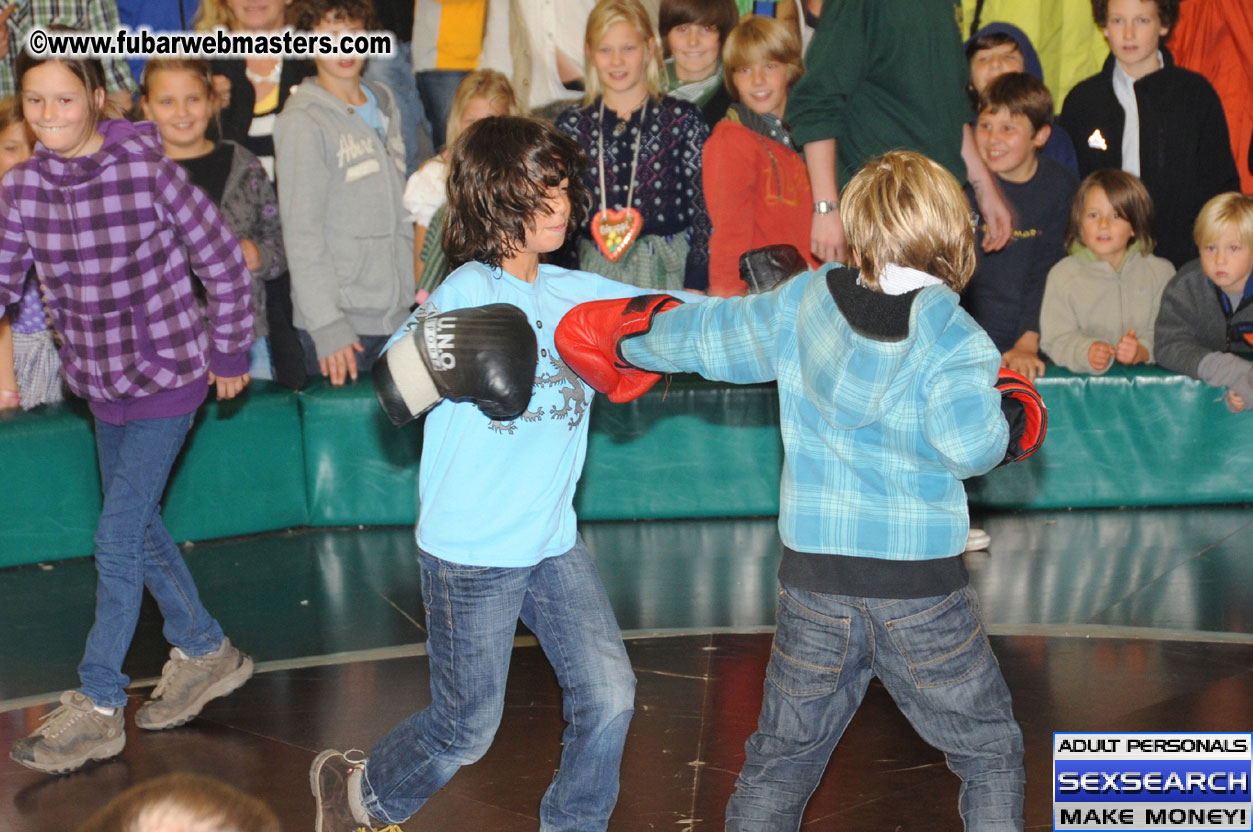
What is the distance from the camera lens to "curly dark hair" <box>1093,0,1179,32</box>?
6.35 metres

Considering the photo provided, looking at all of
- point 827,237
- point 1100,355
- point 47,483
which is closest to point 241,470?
point 47,483

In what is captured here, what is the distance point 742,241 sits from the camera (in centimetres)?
552

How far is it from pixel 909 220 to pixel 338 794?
5.78 feet

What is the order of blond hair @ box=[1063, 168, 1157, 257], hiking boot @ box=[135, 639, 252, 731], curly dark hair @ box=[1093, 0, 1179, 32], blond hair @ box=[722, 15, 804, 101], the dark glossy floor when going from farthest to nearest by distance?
curly dark hair @ box=[1093, 0, 1179, 32]
blond hair @ box=[1063, 168, 1157, 257]
blond hair @ box=[722, 15, 804, 101]
hiking boot @ box=[135, 639, 252, 731]
the dark glossy floor

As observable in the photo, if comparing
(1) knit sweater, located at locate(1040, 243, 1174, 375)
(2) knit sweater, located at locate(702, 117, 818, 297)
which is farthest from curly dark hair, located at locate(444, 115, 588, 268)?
(1) knit sweater, located at locate(1040, 243, 1174, 375)

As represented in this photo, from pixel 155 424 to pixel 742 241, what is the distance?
101 inches

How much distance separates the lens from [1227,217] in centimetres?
576

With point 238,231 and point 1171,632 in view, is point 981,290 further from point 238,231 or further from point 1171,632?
point 238,231

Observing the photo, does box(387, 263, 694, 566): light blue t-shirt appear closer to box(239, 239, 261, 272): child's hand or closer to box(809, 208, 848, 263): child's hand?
box(809, 208, 848, 263): child's hand

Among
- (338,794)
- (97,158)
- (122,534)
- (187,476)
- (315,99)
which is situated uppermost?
(315,99)

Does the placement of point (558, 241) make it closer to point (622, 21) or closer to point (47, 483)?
point (622, 21)

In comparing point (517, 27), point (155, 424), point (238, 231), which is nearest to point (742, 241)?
point (517, 27)

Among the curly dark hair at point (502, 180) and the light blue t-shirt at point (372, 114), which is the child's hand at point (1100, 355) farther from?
the curly dark hair at point (502, 180)

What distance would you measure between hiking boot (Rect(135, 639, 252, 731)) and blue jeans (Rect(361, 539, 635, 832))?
1.33 m
